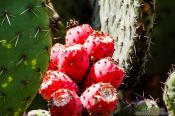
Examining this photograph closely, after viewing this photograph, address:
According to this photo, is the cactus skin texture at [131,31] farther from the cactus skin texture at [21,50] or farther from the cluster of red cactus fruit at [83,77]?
the cactus skin texture at [21,50]

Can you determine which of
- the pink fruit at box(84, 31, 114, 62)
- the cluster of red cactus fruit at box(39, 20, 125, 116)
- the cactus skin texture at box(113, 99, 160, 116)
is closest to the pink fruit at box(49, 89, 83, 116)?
the cluster of red cactus fruit at box(39, 20, 125, 116)

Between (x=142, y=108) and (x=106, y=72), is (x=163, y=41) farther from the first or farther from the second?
(x=106, y=72)

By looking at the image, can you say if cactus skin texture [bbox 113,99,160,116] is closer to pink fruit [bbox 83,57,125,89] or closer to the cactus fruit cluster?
the cactus fruit cluster

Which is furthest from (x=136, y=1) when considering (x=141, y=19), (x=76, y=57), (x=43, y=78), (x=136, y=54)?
(x=43, y=78)

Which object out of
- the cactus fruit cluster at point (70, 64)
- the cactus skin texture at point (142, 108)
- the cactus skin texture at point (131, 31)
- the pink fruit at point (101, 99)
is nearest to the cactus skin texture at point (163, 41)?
the cactus skin texture at point (131, 31)

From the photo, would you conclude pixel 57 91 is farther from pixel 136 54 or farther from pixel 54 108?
pixel 136 54

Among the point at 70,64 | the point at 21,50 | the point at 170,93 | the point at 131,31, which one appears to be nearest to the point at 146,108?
the point at 170,93
